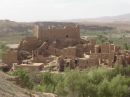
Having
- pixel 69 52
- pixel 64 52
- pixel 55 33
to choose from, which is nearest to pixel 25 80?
pixel 64 52

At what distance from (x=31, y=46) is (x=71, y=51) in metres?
5.23

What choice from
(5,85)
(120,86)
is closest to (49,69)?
(120,86)

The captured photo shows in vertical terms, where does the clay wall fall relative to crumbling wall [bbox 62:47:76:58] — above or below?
above

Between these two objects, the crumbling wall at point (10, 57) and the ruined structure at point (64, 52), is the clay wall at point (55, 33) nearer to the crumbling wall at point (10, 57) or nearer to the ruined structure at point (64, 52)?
the ruined structure at point (64, 52)

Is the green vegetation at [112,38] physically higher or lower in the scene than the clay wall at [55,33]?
lower

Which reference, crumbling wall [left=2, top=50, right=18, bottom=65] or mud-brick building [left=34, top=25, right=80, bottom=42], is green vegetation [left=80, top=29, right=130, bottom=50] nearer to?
mud-brick building [left=34, top=25, right=80, bottom=42]

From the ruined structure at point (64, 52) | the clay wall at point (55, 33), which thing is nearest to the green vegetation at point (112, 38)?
the clay wall at point (55, 33)

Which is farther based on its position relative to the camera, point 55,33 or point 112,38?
point 112,38

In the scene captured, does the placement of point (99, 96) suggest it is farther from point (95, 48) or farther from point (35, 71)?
point (95, 48)

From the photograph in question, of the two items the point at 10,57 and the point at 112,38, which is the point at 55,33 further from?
the point at 112,38

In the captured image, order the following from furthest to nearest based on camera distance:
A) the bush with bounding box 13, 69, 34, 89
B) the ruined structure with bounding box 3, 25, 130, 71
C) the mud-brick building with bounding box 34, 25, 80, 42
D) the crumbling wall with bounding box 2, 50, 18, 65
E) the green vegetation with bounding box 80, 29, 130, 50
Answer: the green vegetation with bounding box 80, 29, 130, 50 < the mud-brick building with bounding box 34, 25, 80, 42 < the crumbling wall with bounding box 2, 50, 18, 65 < the ruined structure with bounding box 3, 25, 130, 71 < the bush with bounding box 13, 69, 34, 89

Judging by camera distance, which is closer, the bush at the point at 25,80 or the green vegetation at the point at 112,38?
the bush at the point at 25,80

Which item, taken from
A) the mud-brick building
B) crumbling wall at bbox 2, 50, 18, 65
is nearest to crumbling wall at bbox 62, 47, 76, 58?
the mud-brick building

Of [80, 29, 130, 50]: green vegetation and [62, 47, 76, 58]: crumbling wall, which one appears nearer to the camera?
[62, 47, 76, 58]: crumbling wall
